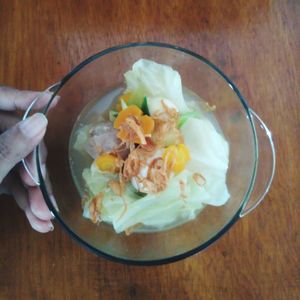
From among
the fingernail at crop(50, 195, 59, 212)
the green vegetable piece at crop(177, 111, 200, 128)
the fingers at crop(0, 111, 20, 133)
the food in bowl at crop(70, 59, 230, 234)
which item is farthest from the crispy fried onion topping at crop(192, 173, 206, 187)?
the fingers at crop(0, 111, 20, 133)

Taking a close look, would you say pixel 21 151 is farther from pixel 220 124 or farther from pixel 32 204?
pixel 220 124

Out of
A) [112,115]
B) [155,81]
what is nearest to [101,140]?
[112,115]

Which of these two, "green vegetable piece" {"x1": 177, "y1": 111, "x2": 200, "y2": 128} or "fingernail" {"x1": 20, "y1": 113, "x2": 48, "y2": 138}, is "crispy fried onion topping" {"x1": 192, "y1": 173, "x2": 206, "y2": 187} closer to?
"green vegetable piece" {"x1": 177, "y1": 111, "x2": 200, "y2": 128}

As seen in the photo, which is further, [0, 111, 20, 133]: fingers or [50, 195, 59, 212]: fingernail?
[0, 111, 20, 133]: fingers

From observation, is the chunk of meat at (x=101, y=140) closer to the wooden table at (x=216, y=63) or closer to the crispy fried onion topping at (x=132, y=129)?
the crispy fried onion topping at (x=132, y=129)

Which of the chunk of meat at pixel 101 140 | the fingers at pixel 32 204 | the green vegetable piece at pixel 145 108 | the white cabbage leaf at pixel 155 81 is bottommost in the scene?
the fingers at pixel 32 204

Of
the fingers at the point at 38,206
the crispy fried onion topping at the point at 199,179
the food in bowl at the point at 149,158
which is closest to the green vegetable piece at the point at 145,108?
A: the food in bowl at the point at 149,158
